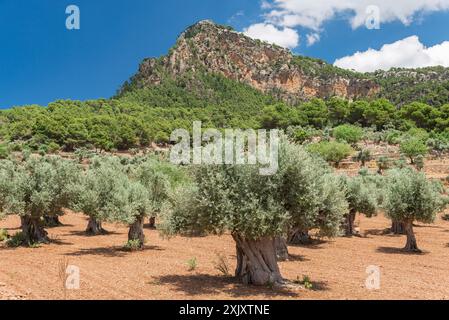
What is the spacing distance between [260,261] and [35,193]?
516 inches

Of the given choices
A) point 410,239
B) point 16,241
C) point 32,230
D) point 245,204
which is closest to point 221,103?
point 410,239

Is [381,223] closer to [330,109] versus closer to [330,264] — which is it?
[330,264]

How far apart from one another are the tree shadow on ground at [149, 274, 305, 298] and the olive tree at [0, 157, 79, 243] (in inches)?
378

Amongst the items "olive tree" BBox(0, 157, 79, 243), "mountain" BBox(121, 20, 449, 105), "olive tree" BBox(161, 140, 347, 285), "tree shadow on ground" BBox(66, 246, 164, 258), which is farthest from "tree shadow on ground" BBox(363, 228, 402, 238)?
"mountain" BBox(121, 20, 449, 105)

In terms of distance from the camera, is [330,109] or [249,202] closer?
[249,202]

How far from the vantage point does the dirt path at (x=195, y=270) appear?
1312 centimetres

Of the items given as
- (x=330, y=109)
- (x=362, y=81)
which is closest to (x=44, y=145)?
(x=330, y=109)

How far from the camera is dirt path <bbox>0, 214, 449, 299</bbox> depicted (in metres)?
13.1

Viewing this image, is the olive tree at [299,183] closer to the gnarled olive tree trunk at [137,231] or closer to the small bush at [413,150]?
the gnarled olive tree trunk at [137,231]

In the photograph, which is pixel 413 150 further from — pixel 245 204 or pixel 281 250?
pixel 245 204

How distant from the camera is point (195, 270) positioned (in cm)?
1741

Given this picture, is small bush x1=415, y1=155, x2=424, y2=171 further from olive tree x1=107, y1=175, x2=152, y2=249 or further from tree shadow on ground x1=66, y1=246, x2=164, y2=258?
olive tree x1=107, y1=175, x2=152, y2=249

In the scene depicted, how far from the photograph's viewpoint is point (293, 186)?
13133mm
